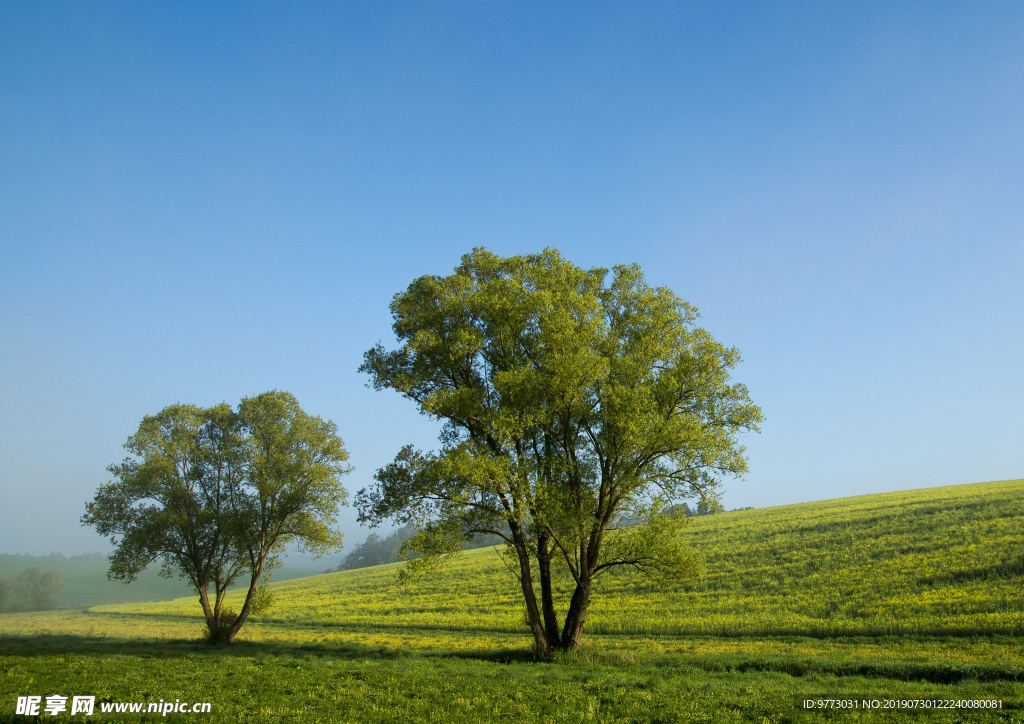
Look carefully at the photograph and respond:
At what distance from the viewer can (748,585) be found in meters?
37.3

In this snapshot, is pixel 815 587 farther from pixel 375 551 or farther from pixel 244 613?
pixel 375 551

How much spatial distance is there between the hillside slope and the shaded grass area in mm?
4407

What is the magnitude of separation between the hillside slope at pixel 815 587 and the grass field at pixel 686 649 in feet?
0.56

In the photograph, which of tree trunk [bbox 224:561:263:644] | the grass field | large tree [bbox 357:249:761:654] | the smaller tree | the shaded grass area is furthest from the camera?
the smaller tree

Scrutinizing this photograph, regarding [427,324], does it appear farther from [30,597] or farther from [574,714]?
[30,597]

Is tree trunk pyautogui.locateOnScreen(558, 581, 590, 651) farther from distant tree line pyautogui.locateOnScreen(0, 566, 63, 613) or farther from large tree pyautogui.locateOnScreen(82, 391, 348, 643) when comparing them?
distant tree line pyautogui.locateOnScreen(0, 566, 63, 613)

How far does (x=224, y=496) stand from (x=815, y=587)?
1507 inches

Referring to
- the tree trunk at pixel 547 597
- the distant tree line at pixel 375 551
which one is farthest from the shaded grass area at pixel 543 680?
the distant tree line at pixel 375 551

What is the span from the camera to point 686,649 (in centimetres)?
2398

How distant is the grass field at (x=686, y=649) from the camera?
12891 mm

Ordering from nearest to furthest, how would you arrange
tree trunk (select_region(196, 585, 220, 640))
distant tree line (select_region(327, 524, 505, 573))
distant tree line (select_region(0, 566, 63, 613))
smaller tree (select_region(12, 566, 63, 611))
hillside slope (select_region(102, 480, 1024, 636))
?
hillside slope (select_region(102, 480, 1024, 636)) → tree trunk (select_region(196, 585, 220, 640)) → distant tree line (select_region(0, 566, 63, 613)) → smaller tree (select_region(12, 566, 63, 611)) → distant tree line (select_region(327, 524, 505, 573))

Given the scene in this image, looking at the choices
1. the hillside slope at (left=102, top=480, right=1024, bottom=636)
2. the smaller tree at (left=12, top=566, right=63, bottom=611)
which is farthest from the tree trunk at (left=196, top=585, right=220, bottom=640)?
the smaller tree at (left=12, top=566, right=63, bottom=611)

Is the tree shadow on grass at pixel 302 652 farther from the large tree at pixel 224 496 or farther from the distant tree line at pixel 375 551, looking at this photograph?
the distant tree line at pixel 375 551

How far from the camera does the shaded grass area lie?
12.1 metres
